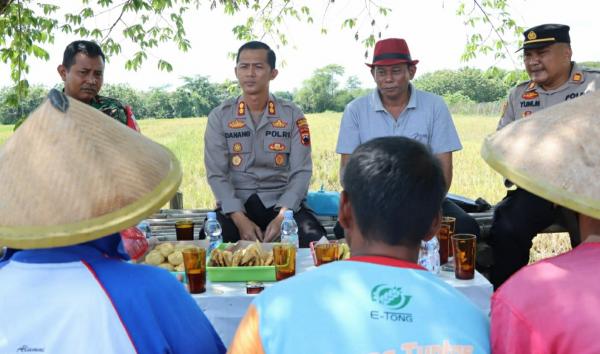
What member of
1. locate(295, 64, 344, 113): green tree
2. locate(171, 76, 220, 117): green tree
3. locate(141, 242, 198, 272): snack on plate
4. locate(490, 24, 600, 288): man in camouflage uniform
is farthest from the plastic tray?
locate(171, 76, 220, 117): green tree

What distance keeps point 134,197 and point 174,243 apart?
1.70 m

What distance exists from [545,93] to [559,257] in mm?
3349

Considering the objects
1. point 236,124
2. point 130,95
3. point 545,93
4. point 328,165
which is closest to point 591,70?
point 545,93

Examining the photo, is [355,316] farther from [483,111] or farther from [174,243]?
[483,111]

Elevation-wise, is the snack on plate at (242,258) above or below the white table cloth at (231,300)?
above

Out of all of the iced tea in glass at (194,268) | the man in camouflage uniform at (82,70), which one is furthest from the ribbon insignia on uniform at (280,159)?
the iced tea in glass at (194,268)

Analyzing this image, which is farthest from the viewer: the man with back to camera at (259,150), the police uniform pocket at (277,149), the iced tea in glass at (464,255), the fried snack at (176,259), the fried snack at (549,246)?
the fried snack at (549,246)

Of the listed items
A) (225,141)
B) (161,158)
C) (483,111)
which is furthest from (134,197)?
(483,111)

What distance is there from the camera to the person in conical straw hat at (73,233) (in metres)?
1.33

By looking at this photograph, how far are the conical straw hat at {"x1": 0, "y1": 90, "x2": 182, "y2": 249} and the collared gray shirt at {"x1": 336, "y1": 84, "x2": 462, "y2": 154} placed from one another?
10.0ft

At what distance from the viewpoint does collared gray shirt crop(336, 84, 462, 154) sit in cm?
437

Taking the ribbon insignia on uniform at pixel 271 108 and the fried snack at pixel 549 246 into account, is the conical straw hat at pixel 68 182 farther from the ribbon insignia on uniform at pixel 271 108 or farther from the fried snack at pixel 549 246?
the fried snack at pixel 549 246

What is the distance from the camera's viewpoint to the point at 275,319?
4.15 ft

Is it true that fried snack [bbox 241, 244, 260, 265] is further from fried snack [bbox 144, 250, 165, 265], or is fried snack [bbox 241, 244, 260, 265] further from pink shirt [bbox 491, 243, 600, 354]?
pink shirt [bbox 491, 243, 600, 354]
